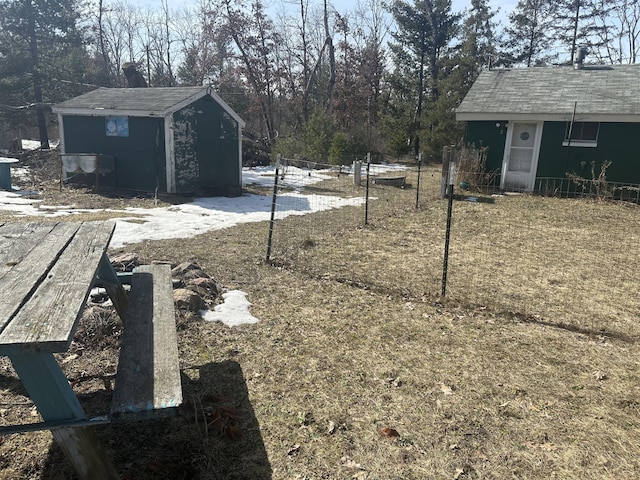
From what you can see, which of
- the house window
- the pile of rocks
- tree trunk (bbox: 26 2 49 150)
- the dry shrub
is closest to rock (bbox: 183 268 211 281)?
the pile of rocks

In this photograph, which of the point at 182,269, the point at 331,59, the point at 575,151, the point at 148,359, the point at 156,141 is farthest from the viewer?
the point at 331,59

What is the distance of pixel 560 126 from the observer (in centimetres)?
1413

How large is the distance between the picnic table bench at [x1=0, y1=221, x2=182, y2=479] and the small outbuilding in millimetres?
13863

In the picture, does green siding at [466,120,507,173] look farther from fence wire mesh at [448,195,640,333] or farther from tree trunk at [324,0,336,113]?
tree trunk at [324,0,336,113]

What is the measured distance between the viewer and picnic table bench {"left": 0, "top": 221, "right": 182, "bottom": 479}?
1978mm

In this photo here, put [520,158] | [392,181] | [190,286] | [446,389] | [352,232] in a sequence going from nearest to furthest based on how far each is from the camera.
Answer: [446,389], [190,286], [352,232], [520,158], [392,181]

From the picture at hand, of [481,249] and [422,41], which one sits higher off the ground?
[422,41]

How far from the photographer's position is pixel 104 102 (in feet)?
44.2

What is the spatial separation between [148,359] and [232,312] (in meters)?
2.16

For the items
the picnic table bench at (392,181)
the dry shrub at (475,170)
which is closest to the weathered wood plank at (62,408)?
the dry shrub at (475,170)

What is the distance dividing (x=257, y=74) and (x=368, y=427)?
28.0 meters

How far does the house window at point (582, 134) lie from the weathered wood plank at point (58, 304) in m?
14.5

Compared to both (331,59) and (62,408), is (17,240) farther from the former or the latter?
(331,59)

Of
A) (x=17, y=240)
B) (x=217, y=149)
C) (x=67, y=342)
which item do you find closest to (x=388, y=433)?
(x=67, y=342)
